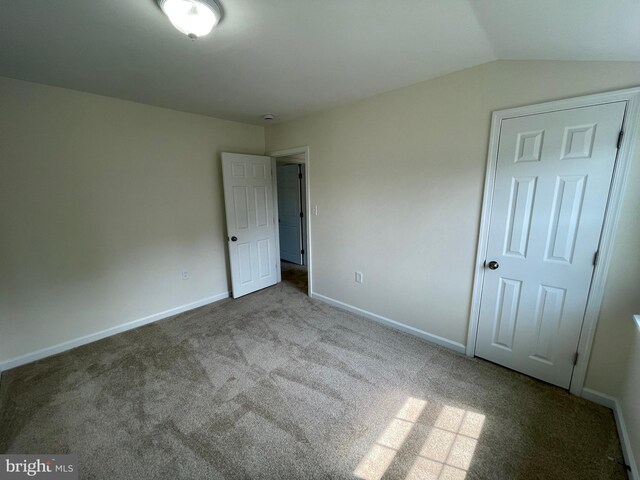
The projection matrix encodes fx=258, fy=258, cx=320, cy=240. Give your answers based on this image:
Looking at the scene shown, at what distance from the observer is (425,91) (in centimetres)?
224

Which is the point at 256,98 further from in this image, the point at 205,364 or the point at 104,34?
the point at 205,364

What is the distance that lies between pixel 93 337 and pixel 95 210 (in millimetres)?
1280

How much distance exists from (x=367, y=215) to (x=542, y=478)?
7.21 feet

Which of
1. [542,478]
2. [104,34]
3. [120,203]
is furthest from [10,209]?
[542,478]

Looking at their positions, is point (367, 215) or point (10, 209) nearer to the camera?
point (10, 209)

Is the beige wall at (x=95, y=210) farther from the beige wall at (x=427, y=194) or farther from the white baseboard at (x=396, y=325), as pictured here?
the white baseboard at (x=396, y=325)

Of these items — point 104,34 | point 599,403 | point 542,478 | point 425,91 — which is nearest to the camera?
point 542,478

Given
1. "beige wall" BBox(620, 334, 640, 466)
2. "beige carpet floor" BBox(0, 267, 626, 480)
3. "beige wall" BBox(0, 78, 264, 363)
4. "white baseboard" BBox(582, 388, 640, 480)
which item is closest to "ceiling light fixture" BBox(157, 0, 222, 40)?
"beige wall" BBox(0, 78, 264, 363)

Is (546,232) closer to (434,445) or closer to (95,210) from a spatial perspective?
(434,445)

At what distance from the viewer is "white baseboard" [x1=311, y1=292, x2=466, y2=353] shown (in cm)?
240

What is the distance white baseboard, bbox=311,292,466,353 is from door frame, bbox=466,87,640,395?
564 mm

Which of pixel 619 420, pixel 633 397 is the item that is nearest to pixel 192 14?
pixel 633 397

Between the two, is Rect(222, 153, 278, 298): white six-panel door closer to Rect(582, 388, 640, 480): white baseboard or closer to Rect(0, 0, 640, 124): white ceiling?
Rect(0, 0, 640, 124): white ceiling

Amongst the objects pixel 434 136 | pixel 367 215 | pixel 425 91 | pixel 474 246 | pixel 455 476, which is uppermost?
pixel 425 91
